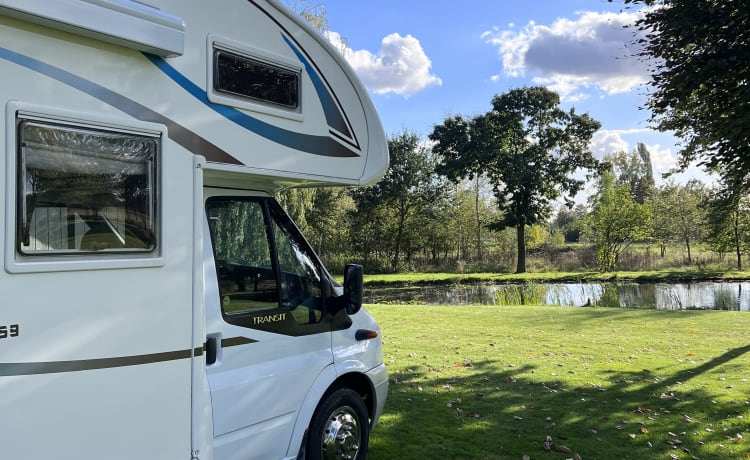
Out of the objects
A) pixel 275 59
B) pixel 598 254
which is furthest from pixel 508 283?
pixel 275 59

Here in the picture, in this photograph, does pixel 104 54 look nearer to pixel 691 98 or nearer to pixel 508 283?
pixel 691 98

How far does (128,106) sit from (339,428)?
8.72 ft

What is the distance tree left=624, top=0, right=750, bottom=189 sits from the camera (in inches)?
246

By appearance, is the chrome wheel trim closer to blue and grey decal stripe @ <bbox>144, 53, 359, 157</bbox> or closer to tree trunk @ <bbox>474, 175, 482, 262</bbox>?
blue and grey decal stripe @ <bbox>144, 53, 359, 157</bbox>

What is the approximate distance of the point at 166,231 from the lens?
2.82m

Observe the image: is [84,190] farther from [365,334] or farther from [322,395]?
[365,334]

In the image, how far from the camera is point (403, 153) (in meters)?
36.5

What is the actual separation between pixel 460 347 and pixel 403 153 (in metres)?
27.5

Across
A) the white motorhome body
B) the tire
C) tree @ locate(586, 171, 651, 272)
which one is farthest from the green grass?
tree @ locate(586, 171, 651, 272)

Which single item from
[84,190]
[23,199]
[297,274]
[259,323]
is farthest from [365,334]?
[23,199]

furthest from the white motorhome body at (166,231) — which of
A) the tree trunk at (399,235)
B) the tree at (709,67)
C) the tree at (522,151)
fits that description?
the tree trunk at (399,235)

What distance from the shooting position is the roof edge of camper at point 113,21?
7.68ft

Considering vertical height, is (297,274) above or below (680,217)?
below

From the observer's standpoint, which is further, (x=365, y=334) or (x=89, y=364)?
(x=365, y=334)
